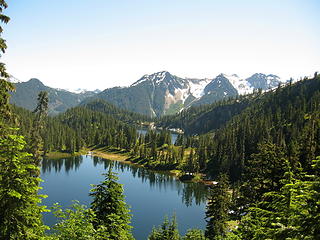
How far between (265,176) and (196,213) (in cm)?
5699

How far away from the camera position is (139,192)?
108 m

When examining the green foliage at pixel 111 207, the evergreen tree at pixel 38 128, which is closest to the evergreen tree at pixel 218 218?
the green foliage at pixel 111 207

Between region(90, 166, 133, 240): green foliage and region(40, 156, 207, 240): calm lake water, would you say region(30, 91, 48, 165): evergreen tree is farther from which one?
region(90, 166, 133, 240): green foliage

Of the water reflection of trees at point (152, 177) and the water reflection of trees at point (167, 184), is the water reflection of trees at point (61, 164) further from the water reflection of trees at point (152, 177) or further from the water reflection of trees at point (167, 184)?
the water reflection of trees at point (167, 184)

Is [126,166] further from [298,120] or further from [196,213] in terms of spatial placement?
[298,120]

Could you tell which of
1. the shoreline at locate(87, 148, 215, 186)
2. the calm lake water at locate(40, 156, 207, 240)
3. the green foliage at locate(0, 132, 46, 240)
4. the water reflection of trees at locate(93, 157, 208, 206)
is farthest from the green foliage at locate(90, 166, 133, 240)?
the shoreline at locate(87, 148, 215, 186)

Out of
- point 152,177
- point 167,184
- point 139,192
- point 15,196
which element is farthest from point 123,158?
point 15,196

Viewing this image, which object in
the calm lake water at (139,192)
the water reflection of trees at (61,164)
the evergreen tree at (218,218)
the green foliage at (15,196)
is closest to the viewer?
the green foliage at (15,196)

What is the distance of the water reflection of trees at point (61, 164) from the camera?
452ft

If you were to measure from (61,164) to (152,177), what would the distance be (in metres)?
52.6

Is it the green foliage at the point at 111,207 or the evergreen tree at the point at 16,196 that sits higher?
the evergreen tree at the point at 16,196

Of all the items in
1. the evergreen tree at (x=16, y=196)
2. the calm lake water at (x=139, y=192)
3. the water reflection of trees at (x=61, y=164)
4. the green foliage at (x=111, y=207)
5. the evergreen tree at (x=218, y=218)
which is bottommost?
the calm lake water at (x=139, y=192)

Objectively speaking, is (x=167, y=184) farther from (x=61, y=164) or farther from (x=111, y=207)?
(x=111, y=207)

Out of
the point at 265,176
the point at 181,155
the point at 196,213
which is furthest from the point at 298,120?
the point at 265,176
